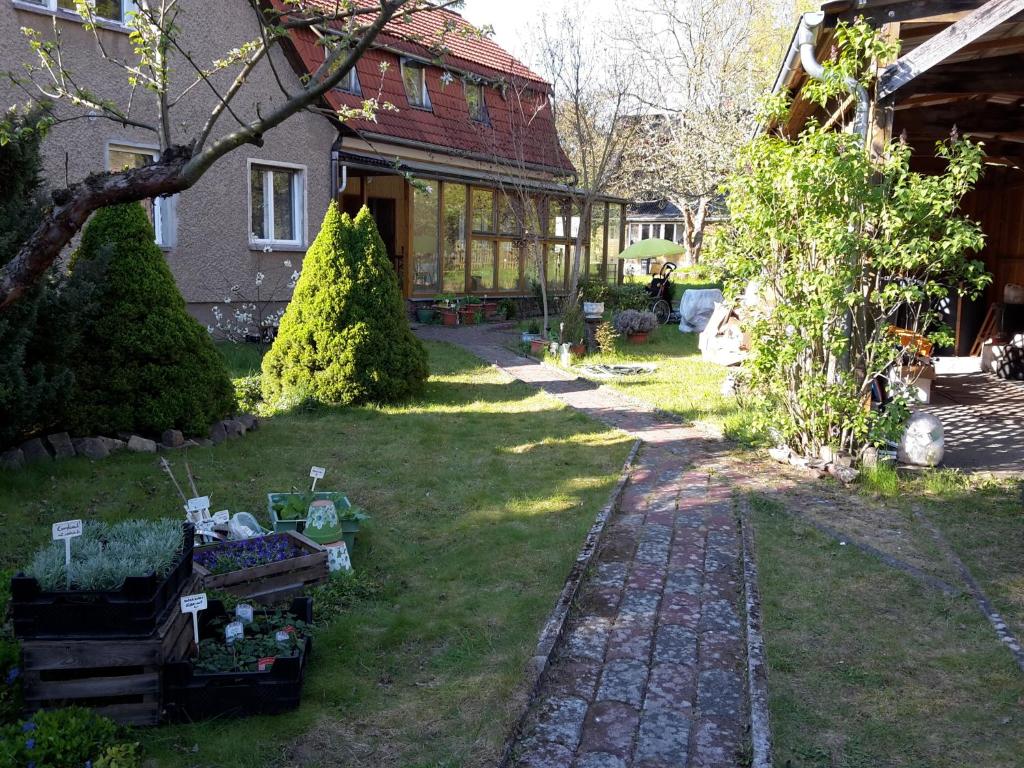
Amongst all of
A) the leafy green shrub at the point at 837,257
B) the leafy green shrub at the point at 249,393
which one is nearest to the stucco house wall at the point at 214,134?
the leafy green shrub at the point at 249,393

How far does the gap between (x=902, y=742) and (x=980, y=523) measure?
3.17 meters

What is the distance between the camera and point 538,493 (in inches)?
256

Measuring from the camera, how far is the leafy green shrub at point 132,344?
6.82m

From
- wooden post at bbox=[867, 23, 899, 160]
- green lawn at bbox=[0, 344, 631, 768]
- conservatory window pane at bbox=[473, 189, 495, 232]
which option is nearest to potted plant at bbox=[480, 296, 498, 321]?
conservatory window pane at bbox=[473, 189, 495, 232]

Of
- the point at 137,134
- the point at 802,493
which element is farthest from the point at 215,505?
the point at 137,134

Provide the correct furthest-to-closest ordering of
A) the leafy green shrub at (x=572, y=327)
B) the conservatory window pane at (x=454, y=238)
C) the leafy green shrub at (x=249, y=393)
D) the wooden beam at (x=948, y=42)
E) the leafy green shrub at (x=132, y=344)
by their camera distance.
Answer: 1. the conservatory window pane at (x=454, y=238)
2. the leafy green shrub at (x=572, y=327)
3. the leafy green shrub at (x=249, y=393)
4. the leafy green shrub at (x=132, y=344)
5. the wooden beam at (x=948, y=42)

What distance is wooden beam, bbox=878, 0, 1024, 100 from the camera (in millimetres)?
5895

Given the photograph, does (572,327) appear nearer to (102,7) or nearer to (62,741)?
(102,7)

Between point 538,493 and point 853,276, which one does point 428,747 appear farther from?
point 853,276

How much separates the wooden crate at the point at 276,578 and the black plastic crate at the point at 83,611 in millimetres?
767

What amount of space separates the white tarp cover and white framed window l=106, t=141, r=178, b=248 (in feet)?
37.1

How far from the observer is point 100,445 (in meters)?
6.70

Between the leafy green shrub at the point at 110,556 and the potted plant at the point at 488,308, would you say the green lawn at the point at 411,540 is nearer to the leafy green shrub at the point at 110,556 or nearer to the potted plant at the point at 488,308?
the leafy green shrub at the point at 110,556

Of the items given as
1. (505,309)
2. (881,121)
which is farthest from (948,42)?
(505,309)
